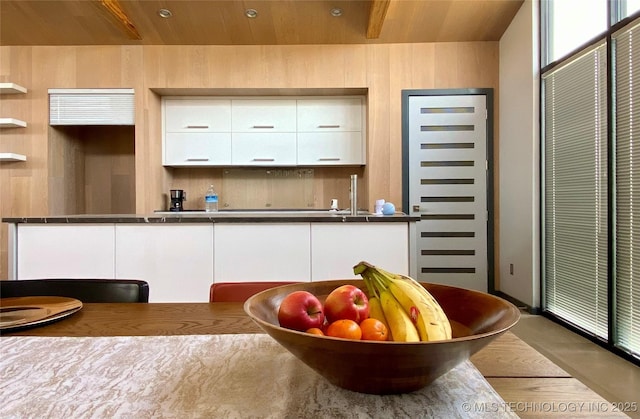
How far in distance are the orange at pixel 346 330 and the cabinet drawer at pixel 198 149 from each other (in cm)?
402

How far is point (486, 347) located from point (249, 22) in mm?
3839

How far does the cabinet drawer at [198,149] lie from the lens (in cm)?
431

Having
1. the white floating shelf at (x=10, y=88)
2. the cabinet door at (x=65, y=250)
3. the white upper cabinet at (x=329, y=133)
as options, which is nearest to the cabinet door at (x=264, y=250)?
the cabinet door at (x=65, y=250)

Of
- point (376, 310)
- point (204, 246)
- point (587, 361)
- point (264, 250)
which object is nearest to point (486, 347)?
point (376, 310)

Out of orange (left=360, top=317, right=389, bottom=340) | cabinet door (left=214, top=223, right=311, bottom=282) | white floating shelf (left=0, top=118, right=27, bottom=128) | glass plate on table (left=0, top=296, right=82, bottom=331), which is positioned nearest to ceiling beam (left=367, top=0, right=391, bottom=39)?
cabinet door (left=214, top=223, right=311, bottom=282)

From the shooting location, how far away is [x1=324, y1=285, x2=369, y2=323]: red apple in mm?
532

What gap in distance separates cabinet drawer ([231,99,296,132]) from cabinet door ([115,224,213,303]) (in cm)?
219

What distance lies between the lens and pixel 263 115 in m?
4.34

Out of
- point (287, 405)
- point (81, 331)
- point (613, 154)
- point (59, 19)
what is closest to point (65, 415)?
point (287, 405)

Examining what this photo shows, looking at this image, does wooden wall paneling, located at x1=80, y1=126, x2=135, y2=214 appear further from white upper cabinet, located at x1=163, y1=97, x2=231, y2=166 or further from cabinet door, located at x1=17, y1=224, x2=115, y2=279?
cabinet door, located at x1=17, y1=224, x2=115, y2=279

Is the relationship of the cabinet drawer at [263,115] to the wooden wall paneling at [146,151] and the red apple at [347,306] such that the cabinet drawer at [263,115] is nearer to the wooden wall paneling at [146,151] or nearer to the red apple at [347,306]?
the wooden wall paneling at [146,151]

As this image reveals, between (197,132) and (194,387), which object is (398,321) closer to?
(194,387)

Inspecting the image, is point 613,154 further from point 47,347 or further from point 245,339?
point 47,347

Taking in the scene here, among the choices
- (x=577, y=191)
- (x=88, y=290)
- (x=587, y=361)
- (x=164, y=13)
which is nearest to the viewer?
(x=88, y=290)
